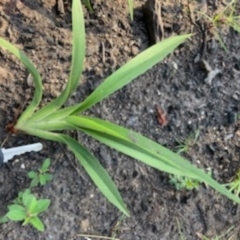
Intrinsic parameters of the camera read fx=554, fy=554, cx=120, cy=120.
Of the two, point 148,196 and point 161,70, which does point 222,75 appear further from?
point 148,196

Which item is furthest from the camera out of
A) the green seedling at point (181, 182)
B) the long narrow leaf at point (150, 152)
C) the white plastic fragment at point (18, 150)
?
the green seedling at point (181, 182)

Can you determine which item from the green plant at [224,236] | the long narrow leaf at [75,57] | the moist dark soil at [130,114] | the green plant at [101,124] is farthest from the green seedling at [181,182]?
the long narrow leaf at [75,57]

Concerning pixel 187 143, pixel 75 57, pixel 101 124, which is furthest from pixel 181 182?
pixel 75 57

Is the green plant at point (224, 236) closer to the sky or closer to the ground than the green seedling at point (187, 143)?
closer to the ground

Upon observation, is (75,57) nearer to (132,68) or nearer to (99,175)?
(132,68)

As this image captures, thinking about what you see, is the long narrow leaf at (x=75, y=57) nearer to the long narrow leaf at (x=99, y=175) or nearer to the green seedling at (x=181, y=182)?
the long narrow leaf at (x=99, y=175)

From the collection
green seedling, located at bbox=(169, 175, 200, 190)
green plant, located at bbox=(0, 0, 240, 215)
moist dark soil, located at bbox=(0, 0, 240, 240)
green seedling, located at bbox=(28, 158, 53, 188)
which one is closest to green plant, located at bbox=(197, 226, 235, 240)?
moist dark soil, located at bbox=(0, 0, 240, 240)

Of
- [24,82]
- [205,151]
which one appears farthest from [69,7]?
[205,151]

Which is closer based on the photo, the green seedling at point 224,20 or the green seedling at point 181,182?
the green seedling at point 181,182
